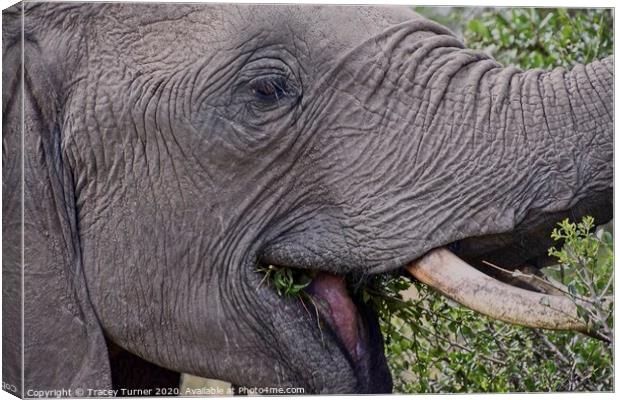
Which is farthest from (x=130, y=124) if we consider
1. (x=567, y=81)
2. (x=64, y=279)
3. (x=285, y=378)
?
(x=567, y=81)

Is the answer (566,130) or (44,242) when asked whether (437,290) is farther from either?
(44,242)

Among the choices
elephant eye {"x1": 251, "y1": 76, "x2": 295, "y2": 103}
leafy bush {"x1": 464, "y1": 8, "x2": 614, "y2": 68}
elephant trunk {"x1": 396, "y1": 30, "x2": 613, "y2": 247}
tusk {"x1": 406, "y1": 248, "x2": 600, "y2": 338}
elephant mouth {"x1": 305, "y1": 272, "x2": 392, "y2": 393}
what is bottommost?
elephant mouth {"x1": 305, "y1": 272, "x2": 392, "y2": 393}

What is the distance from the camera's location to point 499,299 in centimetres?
449

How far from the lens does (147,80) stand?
15.6 feet

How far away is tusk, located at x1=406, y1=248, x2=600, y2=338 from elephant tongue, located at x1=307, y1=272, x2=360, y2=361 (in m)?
0.35

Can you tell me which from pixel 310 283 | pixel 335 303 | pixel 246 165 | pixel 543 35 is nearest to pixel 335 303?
pixel 335 303

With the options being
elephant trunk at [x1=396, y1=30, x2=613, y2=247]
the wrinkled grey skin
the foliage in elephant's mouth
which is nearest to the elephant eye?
the wrinkled grey skin

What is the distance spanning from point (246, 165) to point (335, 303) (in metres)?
0.54

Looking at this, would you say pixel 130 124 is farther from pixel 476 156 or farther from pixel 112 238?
pixel 476 156

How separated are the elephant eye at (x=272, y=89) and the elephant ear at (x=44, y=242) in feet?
2.19

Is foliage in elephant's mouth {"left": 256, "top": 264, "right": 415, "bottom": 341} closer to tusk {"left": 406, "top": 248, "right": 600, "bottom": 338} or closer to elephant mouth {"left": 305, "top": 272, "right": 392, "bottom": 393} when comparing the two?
elephant mouth {"left": 305, "top": 272, "right": 392, "bottom": 393}

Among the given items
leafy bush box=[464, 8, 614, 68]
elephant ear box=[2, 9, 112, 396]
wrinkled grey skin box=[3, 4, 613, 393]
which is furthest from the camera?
leafy bush box=[464, 8, 614, 68]

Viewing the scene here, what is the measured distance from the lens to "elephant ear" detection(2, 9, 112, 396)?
4777 mm

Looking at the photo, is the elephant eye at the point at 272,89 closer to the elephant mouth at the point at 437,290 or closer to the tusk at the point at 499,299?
the elephant mouth at the point at 437,290
